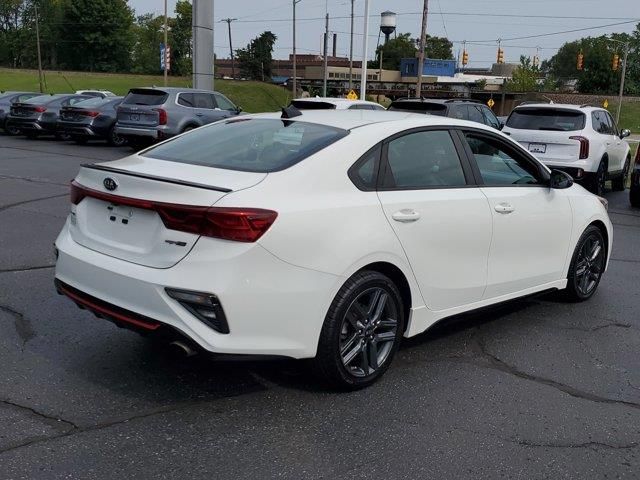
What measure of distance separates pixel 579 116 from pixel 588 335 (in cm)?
835

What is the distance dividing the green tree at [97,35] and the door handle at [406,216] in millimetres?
118355

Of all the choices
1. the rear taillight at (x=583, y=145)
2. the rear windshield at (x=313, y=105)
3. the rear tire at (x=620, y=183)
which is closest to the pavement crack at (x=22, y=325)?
the rear windshield at (x=313, y=105)

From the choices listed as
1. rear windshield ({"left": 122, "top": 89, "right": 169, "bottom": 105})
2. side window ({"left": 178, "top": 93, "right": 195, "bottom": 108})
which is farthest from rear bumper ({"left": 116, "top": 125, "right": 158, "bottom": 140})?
side window ({"left": 178, "top": 93, "right": 195, "bottom": 108})

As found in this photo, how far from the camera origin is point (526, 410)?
3832mm

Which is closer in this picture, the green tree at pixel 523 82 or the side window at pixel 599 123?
the side window at pixel 599 123

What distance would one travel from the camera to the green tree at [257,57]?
392ft

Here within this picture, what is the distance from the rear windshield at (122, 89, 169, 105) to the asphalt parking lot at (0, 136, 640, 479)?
42.3 feet

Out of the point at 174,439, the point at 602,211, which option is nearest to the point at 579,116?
the point at 602,211

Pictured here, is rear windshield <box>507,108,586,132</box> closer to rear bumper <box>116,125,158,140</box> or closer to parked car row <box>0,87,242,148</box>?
parked car row <box>0,87,242,148</box>

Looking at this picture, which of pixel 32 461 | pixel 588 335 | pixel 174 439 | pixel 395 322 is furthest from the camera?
pixel 588 335

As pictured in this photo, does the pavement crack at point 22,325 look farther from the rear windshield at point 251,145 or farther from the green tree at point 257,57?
the green tree at point 257,57

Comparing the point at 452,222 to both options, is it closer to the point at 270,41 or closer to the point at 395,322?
the point at 395,322

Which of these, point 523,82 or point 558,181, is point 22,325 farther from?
point 523,82

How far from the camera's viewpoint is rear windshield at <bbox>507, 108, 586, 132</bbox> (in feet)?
40.8
